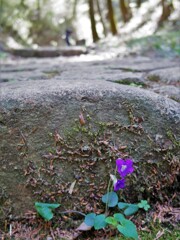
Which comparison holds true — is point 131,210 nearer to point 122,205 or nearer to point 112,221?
point 122,205

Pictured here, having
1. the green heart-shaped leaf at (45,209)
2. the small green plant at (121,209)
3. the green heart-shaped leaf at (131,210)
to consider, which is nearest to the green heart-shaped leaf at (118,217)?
the small green plant at (121,209)

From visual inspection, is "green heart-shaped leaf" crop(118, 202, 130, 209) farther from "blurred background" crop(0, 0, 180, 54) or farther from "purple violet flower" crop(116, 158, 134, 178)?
"blurred background" crop(0, 0, 180, 54)

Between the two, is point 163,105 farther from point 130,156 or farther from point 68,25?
point 68,25

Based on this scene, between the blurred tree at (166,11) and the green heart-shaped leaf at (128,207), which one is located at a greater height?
the blurred tree at (166,11)

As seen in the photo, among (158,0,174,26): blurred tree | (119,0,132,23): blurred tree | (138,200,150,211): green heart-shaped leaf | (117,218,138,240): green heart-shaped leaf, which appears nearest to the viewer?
(117,218,138,240): green heart-shaped leaf

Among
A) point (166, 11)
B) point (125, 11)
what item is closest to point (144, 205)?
point (166, 11)

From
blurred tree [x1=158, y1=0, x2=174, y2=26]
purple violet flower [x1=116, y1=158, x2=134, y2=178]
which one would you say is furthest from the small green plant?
blurred tree [x1=158, y1=0, x2=174, y2=26]

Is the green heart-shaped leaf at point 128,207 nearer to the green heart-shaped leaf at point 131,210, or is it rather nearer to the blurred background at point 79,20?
the green heart-shaped leaf at point 131,210
